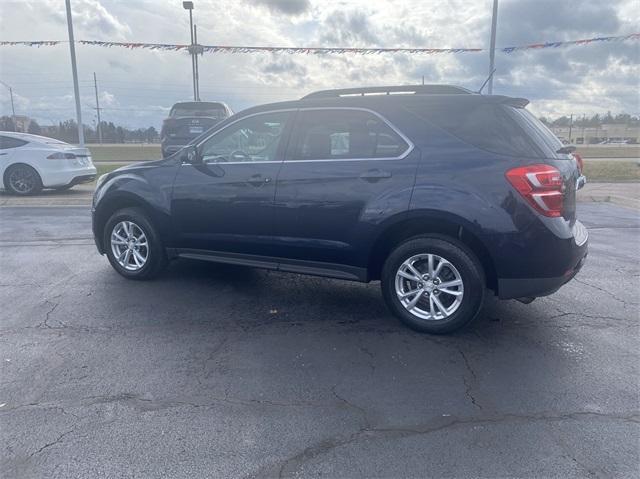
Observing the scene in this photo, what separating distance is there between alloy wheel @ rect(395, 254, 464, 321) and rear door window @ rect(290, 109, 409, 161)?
911mm

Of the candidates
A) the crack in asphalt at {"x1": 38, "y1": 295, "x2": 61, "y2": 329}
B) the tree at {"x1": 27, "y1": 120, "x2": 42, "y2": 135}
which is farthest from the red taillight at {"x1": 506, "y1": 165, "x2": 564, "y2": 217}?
the tree at {"x1": 27, "y1": 120, "x2": 42, "y2": 135}

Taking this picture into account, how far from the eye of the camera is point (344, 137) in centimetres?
438

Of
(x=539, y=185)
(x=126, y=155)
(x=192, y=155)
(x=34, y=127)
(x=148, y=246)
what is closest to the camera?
(x=539, y=185)

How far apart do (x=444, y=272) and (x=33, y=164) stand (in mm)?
10942

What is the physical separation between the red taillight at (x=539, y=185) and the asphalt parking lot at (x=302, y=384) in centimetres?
109

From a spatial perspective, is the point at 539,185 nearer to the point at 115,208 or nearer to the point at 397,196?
the point at 397,196

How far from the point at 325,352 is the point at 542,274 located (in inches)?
68.6

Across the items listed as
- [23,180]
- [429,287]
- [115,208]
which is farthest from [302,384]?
[23,180]

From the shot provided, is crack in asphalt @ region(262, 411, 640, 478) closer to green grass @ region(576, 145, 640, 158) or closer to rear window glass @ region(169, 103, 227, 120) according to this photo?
rear window glass @ region(169, 103, 227, 120)

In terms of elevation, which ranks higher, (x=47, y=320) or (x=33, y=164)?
(x=33, y=164)

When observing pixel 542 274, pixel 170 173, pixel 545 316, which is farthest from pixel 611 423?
pixel 170 173

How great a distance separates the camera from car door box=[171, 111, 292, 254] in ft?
15.3

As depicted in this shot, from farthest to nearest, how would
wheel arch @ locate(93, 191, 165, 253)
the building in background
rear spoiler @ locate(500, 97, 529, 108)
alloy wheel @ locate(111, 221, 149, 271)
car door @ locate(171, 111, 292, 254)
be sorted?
1. the building in background
2. alloy wheel @ locate(111, 221, 149, 271)
3. wheel arch @ locate(93, 191, 165, 253)
4. car door @ locate(171, 111, 292, 254)
5. rear spoiler @ locate(500, 97, 529, 108)

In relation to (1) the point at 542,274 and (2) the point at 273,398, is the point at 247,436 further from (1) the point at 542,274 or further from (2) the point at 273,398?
(1) the point at 542,274
